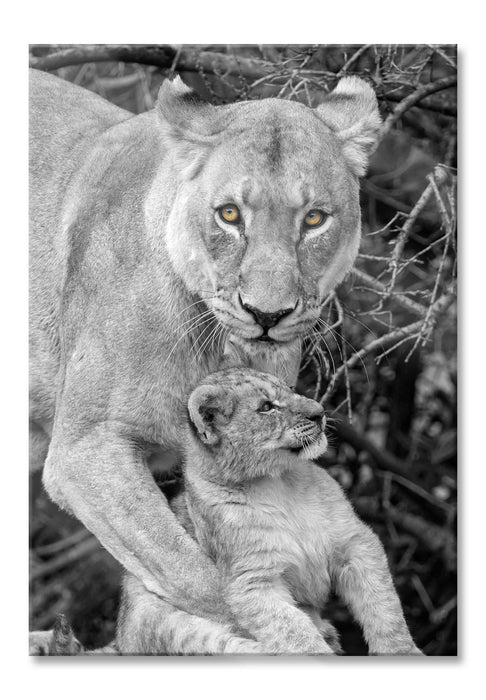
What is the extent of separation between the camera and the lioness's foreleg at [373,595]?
4387 millimetres

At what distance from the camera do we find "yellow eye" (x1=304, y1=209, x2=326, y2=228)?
14.3 feet

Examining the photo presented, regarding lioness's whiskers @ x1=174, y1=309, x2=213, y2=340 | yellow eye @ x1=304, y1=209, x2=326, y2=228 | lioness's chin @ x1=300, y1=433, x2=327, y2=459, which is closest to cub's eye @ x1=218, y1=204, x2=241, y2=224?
yellow eye @ x1=304, y1=209, x2=326, y2=228

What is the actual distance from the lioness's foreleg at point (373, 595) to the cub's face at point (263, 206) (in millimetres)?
784

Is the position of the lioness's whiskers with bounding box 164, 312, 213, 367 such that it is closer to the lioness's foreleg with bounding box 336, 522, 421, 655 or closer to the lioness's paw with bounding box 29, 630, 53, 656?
the lioness's foreleg with bounding box 336, 522, 421, 655

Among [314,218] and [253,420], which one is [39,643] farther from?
[314,218]

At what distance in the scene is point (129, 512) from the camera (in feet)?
14.6

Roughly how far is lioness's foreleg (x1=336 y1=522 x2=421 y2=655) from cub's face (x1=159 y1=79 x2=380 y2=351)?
78cm

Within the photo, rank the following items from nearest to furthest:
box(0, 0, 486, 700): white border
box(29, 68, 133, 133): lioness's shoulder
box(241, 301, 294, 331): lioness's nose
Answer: box(241, 301, 294, 331): lioness's nose < box(0, 0, 486, 700): white border < box(29, 68, 133, 133): lioness's shoulder

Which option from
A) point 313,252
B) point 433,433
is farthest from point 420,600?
point 313,252

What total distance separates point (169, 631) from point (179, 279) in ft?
3.87

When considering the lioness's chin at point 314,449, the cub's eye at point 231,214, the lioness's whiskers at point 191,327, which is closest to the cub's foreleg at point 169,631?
the lioness's chin at point 314,449

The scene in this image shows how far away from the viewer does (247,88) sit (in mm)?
5199
